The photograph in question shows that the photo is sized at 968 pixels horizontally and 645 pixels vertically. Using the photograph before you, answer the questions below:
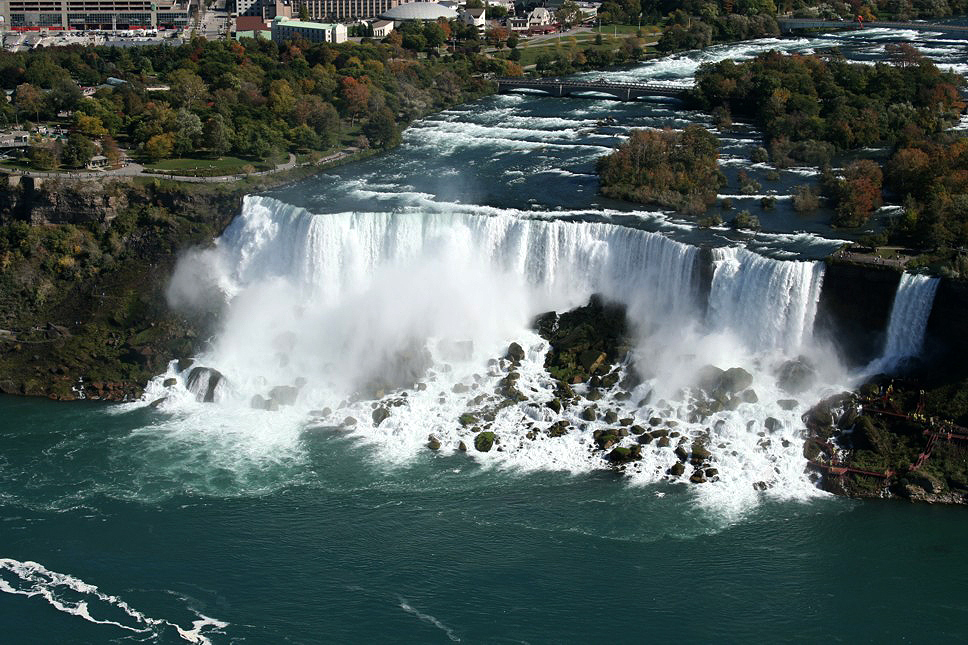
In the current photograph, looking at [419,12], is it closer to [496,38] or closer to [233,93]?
[496,38]

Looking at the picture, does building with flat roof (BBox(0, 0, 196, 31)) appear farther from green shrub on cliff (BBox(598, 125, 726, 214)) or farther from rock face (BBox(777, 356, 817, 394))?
rock face (BBox(777, 356, 817, 394))

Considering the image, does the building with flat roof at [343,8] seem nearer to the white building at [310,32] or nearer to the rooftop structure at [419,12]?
the rooftop structure at [419,12]

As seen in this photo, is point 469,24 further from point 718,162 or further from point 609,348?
point 609,348

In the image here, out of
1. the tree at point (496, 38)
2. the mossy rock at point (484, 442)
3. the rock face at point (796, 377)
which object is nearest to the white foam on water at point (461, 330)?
the mossy rock at point (484, 442)

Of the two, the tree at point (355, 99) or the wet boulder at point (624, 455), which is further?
the tree at point (355, 99)

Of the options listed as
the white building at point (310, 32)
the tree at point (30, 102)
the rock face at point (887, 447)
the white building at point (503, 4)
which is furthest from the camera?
the white building at point (503, 4)

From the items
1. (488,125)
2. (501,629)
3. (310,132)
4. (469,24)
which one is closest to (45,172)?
(310,132)
